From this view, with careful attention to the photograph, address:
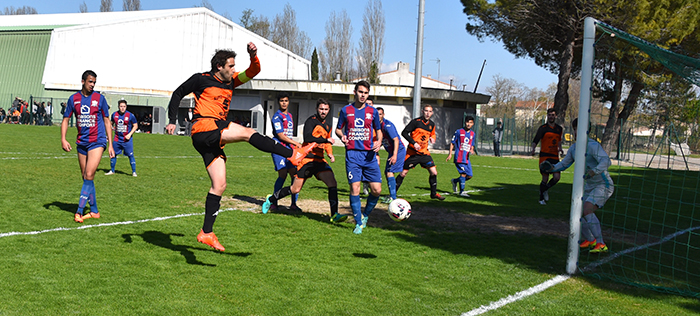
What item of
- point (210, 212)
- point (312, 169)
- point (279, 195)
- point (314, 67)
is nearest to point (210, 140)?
point (210, 212)

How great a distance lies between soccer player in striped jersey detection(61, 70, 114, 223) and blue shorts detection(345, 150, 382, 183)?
11.4 ft

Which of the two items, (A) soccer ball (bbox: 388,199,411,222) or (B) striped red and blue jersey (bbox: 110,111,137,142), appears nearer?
(A) soccer ball (bbox: 388,199,411,222)

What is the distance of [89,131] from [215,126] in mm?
3122

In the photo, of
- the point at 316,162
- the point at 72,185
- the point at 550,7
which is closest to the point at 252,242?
the point at 316,162

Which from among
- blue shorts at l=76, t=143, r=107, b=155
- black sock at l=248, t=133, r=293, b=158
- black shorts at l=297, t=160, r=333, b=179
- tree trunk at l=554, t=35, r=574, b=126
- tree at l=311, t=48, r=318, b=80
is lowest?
black shorts at l=297, t=160, r=333, b=179

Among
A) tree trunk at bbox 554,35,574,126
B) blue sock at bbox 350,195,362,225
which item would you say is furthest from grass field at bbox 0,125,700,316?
tree trunk at bbox 554,35,574,126

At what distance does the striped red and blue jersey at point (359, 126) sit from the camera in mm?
7570

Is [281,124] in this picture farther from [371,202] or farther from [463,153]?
[463,153]

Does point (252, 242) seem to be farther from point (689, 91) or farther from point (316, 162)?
point (689, 91)

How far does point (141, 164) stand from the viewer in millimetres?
16219

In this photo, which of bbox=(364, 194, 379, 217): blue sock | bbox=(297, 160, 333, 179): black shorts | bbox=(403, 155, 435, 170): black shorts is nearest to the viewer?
bbox=(364, 194, 379, 217): blue sock

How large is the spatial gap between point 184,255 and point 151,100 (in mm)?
40282

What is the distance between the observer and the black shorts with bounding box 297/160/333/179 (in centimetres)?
851

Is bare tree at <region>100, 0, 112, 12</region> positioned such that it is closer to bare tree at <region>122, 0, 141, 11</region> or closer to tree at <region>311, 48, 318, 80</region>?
bare tree at <region>122, 0, 141, 11</region>
